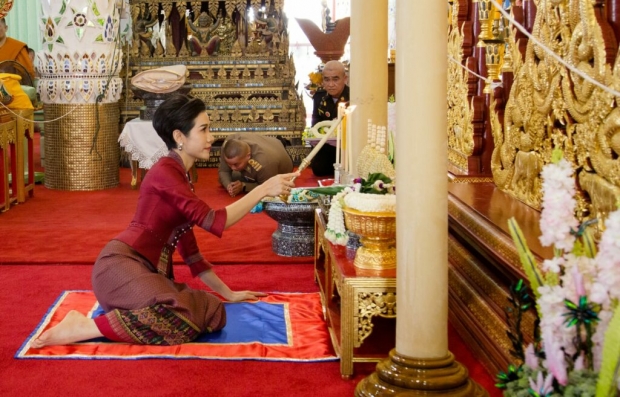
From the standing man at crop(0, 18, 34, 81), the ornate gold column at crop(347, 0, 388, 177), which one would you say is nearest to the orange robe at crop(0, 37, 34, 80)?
the standing man at crop(0, 18, 34, 81)

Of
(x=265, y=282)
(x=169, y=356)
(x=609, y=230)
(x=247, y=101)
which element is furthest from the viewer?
(x=247, y=101)

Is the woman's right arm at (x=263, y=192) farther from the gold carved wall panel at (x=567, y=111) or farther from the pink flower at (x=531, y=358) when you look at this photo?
the pink flower at (x=531, y=358)

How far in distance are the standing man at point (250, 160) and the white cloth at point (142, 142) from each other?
721 mm

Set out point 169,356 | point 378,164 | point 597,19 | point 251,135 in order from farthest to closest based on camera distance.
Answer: point 251,135 < point 378,164 < point 169,356 < point 597,19

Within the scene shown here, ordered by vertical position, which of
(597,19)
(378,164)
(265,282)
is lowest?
A: (265,282)

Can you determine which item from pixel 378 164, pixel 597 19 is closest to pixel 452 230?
pixel 378 164

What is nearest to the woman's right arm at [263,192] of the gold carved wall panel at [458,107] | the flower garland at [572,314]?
the gold carved wall panel at [458,107]

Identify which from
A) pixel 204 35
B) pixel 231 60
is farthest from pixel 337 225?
pixel 204 35

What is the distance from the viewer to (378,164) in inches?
142

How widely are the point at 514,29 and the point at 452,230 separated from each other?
89 centimetres

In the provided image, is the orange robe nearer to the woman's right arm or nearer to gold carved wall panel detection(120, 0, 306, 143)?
gold carved wall panel detection(120, 0, 306, 143)

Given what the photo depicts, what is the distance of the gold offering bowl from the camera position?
2896 mm

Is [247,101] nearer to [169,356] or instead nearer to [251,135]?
[251,135]

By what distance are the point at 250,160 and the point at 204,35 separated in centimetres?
337
